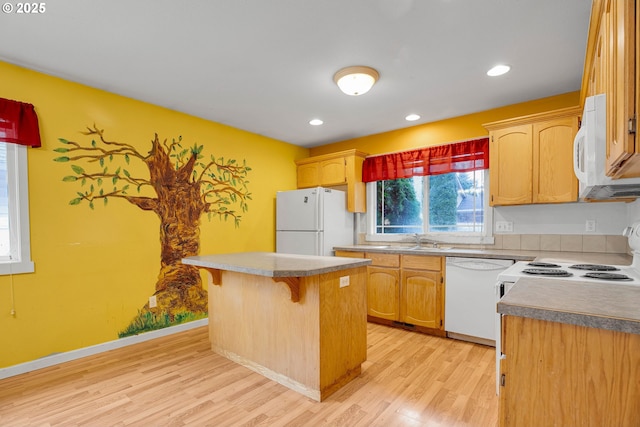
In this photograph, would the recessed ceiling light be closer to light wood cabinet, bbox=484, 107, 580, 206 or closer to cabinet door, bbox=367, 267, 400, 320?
light wood cabinet, bbox=484, 107, 580, 206

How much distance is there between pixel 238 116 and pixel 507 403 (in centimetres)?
349

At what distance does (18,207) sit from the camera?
2.42 metres

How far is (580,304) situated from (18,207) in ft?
11.6

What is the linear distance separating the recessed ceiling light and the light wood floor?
2396 mm

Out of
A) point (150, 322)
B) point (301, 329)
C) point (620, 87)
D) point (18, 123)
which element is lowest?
point (150, 322)

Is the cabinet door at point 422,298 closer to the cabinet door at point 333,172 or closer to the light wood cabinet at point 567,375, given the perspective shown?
the cabinet door at point 333,172

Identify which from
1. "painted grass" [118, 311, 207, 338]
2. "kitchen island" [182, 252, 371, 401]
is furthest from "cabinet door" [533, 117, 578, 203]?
"painted grass" [118, 311, 207, 338]

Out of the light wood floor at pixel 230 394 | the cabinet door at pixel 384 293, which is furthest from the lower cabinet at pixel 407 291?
the light wood floor at pixel 230 394

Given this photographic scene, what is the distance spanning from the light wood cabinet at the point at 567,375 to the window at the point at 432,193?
260 cm

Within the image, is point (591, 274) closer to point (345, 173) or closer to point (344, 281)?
point (344, 281)

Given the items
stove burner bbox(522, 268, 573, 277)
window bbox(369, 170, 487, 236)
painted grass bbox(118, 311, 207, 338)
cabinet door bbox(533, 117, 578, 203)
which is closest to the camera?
stove burner bbox(522, 268, 573, 277)

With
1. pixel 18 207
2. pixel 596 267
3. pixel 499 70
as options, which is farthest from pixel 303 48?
pixel 18 207

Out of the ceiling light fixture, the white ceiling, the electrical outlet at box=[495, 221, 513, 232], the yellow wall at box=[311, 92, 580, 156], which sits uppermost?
the white ceiling

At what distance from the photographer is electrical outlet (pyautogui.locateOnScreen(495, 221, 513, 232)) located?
3.22 metres
